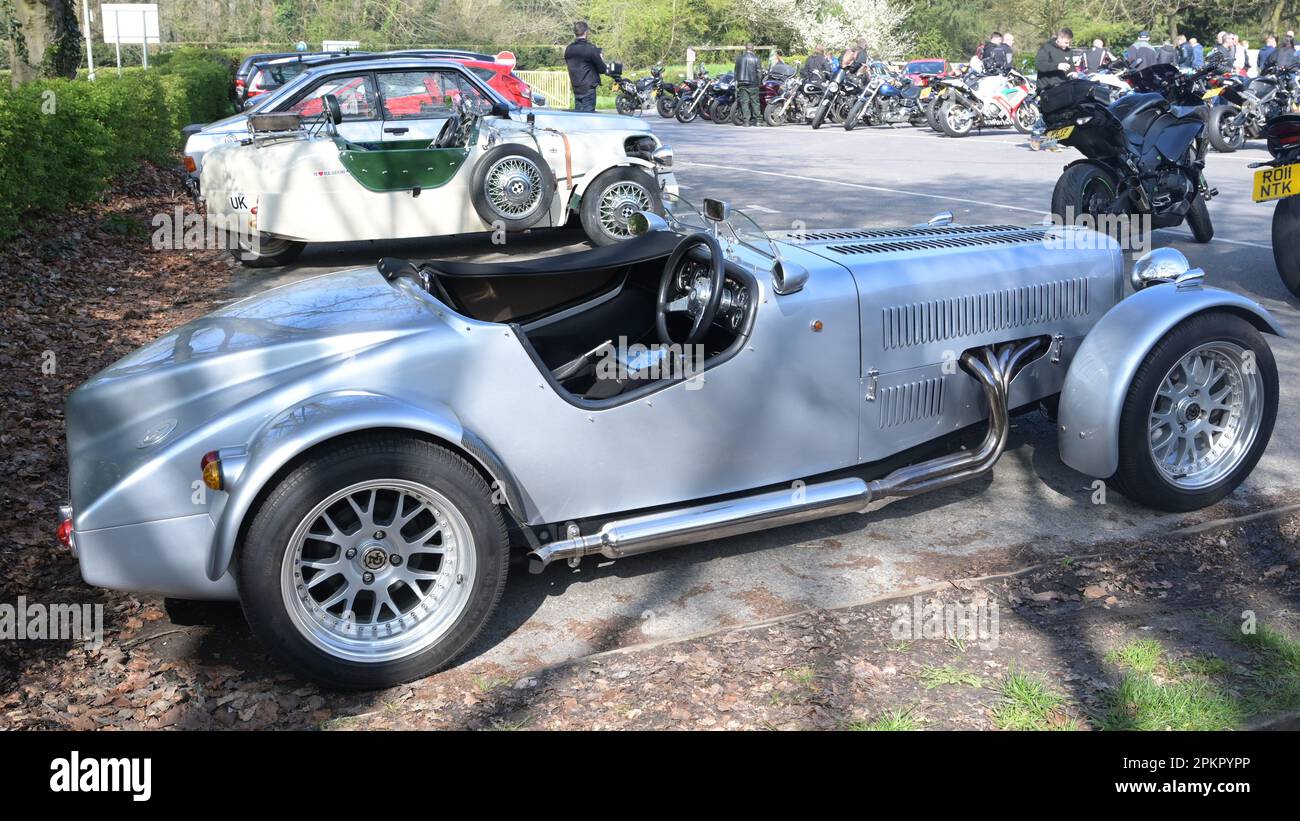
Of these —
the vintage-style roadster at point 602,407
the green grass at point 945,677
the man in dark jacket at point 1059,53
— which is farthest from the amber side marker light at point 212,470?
the man in dark jacket at point 1059,53

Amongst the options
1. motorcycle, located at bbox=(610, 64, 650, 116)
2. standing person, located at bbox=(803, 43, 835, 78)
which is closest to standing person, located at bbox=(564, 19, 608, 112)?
standing person, located at bbox=(803, 43, 835, 78)

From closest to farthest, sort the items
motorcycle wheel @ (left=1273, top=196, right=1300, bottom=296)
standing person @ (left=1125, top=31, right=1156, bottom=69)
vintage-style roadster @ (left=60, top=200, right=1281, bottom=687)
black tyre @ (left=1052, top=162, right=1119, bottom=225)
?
vintage-style roadster @ (left=60, top=200, right=1281, bottom=687) → motorcycle wheel @ (left=1273, top=196, right=1300, bottom=296) → black tyre @ (left=1052, top=162, right=1119, bottom=225) → standing person @ (left=1125, top=31, right=1156, bottom=69)

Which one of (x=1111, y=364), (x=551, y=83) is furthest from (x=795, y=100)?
(x=1111, y=364)

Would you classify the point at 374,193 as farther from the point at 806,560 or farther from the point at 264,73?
the point at 264,73

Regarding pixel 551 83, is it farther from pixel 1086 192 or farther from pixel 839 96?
pixel 1086 192

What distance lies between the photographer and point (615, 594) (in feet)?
13.5

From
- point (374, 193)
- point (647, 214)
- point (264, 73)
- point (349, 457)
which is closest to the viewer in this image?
point (349, 457)

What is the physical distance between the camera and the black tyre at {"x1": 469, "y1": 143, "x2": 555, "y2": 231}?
9.40 meters

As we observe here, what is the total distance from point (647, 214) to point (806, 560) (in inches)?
66.1

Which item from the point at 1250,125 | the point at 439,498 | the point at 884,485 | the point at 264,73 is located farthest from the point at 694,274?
the point at 1250,125

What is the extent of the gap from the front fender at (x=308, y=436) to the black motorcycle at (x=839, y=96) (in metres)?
23.7

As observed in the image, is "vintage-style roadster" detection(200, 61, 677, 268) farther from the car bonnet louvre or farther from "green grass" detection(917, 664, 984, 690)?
"green grass" detection(917, 664, 984, 690)

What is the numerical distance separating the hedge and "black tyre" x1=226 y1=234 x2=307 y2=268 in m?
1.80

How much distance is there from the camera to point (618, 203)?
1001cm
